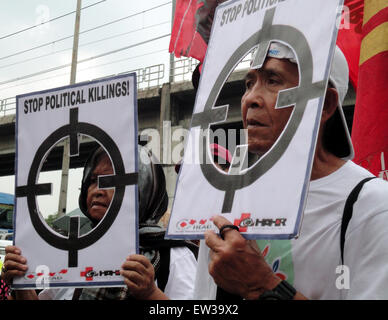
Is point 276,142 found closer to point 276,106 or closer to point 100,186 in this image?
point 276,106

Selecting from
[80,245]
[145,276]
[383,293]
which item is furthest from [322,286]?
[80,245]

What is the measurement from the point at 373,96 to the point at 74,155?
1615 mm

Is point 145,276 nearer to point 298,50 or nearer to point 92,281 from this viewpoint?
point 92,281

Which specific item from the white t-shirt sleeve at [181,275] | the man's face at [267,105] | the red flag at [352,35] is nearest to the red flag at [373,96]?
the red flag at [352,35]

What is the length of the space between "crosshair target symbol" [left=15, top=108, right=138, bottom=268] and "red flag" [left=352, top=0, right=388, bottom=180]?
1340 millimetres

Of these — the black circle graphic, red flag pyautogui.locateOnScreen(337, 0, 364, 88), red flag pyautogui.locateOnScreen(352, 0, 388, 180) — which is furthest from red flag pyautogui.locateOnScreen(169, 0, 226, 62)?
the black circle graphic

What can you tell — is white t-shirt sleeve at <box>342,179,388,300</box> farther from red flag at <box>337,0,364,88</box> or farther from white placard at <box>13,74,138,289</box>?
red flag at <box>337,0,364,88</box>

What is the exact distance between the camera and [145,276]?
5.77ft

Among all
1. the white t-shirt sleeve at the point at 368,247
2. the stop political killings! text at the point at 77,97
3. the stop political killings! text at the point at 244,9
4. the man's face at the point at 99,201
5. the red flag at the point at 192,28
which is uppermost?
the red flag at the point at 192,28

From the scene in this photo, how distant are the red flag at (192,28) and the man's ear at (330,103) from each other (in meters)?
3.18

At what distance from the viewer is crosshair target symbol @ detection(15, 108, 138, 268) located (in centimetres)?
190

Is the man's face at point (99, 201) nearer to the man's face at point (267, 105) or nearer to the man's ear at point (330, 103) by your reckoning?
the man's face at point (267, 105)

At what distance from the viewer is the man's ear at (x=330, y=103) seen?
1.59 m
